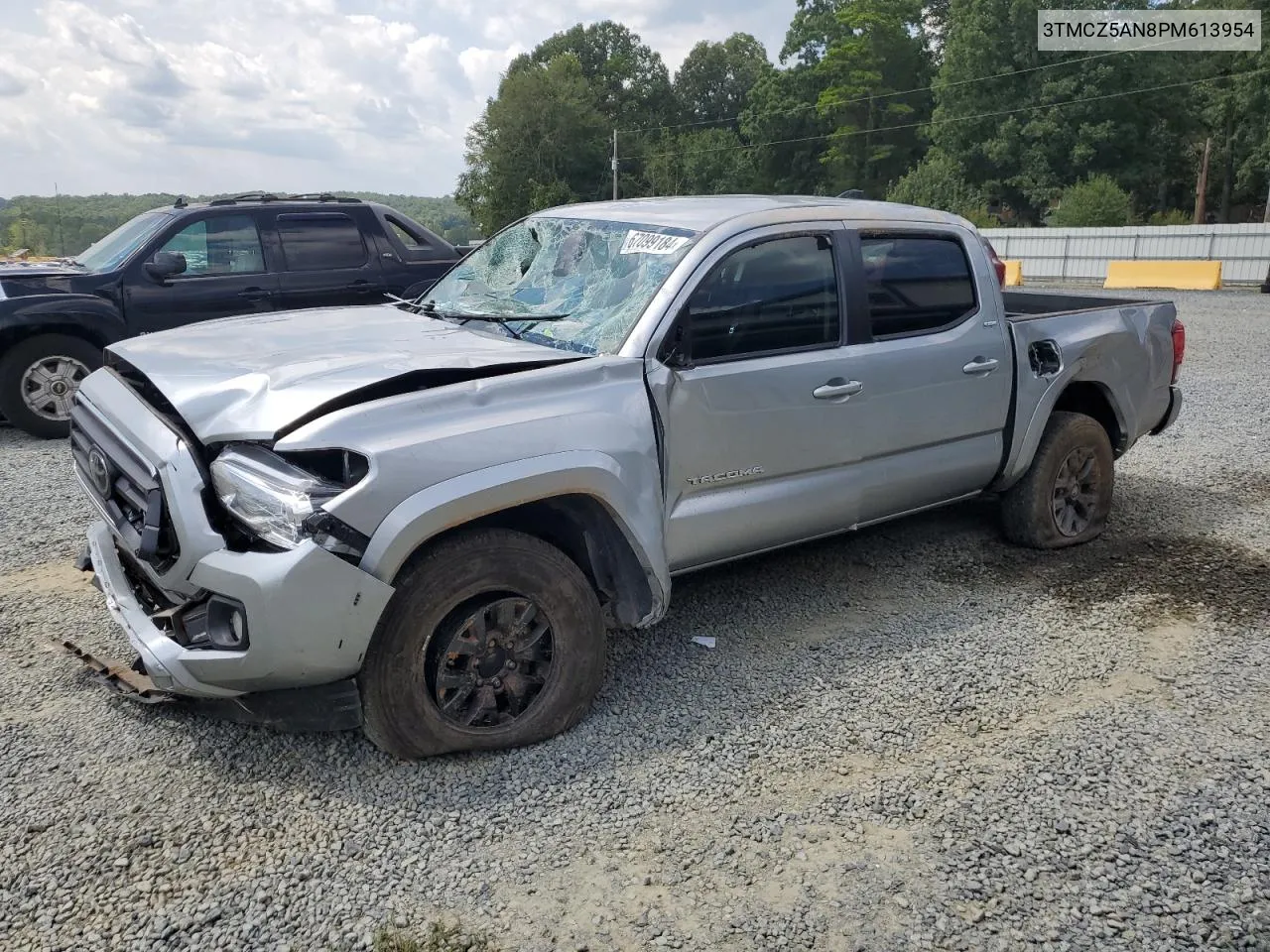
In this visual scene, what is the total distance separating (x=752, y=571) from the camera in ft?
16.4

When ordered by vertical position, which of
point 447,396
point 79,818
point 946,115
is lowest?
point 79,818

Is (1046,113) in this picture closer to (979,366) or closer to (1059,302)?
(1059,302)

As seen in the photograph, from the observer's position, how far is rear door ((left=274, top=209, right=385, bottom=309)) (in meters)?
8.67

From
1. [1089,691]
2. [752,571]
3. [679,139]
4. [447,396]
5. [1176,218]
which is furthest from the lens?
[679,139]

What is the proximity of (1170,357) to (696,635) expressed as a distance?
3452mm

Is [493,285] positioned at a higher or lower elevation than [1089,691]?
higher

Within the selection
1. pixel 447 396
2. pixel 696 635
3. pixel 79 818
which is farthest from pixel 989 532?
pixel 79 818

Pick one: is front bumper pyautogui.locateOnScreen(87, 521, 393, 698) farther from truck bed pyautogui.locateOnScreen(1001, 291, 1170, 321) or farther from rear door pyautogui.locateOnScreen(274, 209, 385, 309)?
rear door pyautogui.locateOnScreen(274, 209, 385, 309)

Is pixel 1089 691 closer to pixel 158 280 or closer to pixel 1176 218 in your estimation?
pixel 158 280

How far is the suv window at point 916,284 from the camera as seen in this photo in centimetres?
434

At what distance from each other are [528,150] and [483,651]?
3146 inches

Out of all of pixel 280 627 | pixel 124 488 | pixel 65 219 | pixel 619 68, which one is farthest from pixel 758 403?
pixel 619 68

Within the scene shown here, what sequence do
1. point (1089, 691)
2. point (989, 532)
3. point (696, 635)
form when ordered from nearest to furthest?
point (1089, 691) < point (696, 635) < point (989, 532)

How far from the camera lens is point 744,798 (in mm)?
3127
